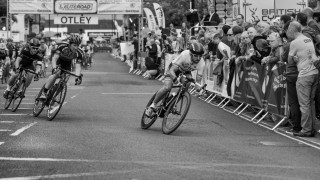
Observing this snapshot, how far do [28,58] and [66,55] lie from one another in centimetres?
211

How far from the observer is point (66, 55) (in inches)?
625

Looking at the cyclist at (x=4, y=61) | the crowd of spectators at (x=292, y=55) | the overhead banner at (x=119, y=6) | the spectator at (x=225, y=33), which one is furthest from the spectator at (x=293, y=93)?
the overhead banner at (x=119, y=6)

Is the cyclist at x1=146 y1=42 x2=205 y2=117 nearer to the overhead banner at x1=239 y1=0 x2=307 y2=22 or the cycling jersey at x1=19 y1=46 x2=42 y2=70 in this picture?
the cycling jersey at x1=19 y1=46 x2=42 y2=70

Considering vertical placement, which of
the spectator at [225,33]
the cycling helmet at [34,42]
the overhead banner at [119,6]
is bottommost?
the cycling helmet at [34,42]

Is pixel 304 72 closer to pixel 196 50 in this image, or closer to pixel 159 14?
pixel 196 50

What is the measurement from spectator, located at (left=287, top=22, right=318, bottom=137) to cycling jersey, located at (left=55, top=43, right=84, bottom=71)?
4.74 metres

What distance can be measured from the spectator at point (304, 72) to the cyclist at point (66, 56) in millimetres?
4774

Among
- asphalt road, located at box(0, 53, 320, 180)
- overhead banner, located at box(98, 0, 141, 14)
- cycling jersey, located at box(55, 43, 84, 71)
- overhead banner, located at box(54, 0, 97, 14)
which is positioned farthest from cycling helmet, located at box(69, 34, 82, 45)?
overhead banner, located at box(54, 0, 97, 14)

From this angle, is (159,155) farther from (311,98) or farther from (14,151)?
(311,98)

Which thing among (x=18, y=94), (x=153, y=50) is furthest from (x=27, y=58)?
(x=153, y=50)

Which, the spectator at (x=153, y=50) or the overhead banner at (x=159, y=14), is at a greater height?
the overhead banner at (x=159, y=14)

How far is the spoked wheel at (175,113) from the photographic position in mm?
12867

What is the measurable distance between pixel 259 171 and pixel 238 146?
98.8 inches

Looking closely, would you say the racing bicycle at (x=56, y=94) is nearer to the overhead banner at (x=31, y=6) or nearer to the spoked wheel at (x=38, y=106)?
the spoked wheel at (x=38, y=106)
